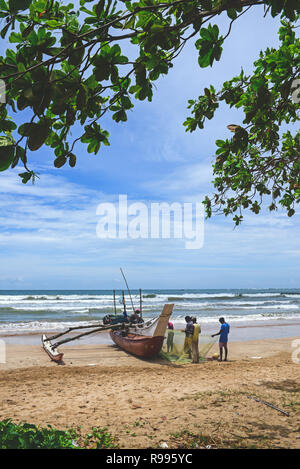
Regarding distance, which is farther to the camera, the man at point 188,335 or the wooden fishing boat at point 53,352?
the wooden fishing boat at point 53,352

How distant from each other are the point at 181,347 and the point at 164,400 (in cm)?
555

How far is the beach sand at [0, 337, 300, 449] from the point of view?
17.0ft

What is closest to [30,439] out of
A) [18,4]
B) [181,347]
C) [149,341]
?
[18,4]

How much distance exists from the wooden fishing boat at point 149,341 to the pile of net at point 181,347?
55cm

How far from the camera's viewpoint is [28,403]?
719 centimetres

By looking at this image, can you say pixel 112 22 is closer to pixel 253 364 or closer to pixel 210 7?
pixel 210 7

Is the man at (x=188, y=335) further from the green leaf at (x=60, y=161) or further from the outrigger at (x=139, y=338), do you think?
the green leaf at (x=60, y=161)

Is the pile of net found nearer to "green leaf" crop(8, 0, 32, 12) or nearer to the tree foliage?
the tree foliage

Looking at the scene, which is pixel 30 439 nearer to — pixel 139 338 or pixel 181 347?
pixel 181 347

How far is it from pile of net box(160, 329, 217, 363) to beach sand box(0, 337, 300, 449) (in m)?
0.51

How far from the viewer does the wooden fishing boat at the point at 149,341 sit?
1195 cm

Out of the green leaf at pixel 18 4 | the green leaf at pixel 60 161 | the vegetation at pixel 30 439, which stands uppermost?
the green leaf at pixel 18 4

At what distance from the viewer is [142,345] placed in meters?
12.8

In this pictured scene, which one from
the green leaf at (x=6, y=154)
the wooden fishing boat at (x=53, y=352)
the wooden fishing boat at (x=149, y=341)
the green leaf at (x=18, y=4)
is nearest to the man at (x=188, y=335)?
the wooden fishing boat at (x=149, y=341)
